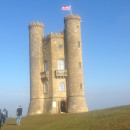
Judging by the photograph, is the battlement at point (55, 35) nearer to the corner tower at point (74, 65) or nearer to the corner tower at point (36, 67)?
the corner tower at point (74, 65)

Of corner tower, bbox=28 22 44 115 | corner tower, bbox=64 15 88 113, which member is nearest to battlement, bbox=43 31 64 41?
corner tower, bbox=64 15 88 113

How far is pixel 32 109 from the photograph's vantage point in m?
44.9

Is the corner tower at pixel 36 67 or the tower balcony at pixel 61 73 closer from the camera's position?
the tower balcony at pixel 61 73

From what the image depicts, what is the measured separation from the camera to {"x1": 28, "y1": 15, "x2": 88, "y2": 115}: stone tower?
1682 inches

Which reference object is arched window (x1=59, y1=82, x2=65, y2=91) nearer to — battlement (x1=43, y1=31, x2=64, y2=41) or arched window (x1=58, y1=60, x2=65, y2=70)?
arched window (x1=58, y1=60, x2=65, y2=70)

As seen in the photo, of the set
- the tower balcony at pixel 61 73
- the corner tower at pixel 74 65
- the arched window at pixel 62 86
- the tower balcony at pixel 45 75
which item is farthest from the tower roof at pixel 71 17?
the arched window at pixel 62 86

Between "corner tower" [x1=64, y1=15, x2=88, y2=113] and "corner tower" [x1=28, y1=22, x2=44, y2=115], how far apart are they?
586cm

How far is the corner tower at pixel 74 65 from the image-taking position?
42.1 m

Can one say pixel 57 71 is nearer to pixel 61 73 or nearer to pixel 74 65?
pixel 61 73

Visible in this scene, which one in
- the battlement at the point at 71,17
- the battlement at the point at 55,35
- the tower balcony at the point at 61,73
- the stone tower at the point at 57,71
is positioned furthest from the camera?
the battlement at the point at 55,35

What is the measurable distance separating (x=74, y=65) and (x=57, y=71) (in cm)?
345

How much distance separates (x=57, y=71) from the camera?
4378cm

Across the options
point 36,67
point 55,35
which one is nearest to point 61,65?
point 36,67

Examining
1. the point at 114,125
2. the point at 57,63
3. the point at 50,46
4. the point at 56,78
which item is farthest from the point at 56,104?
the point at 114,125
